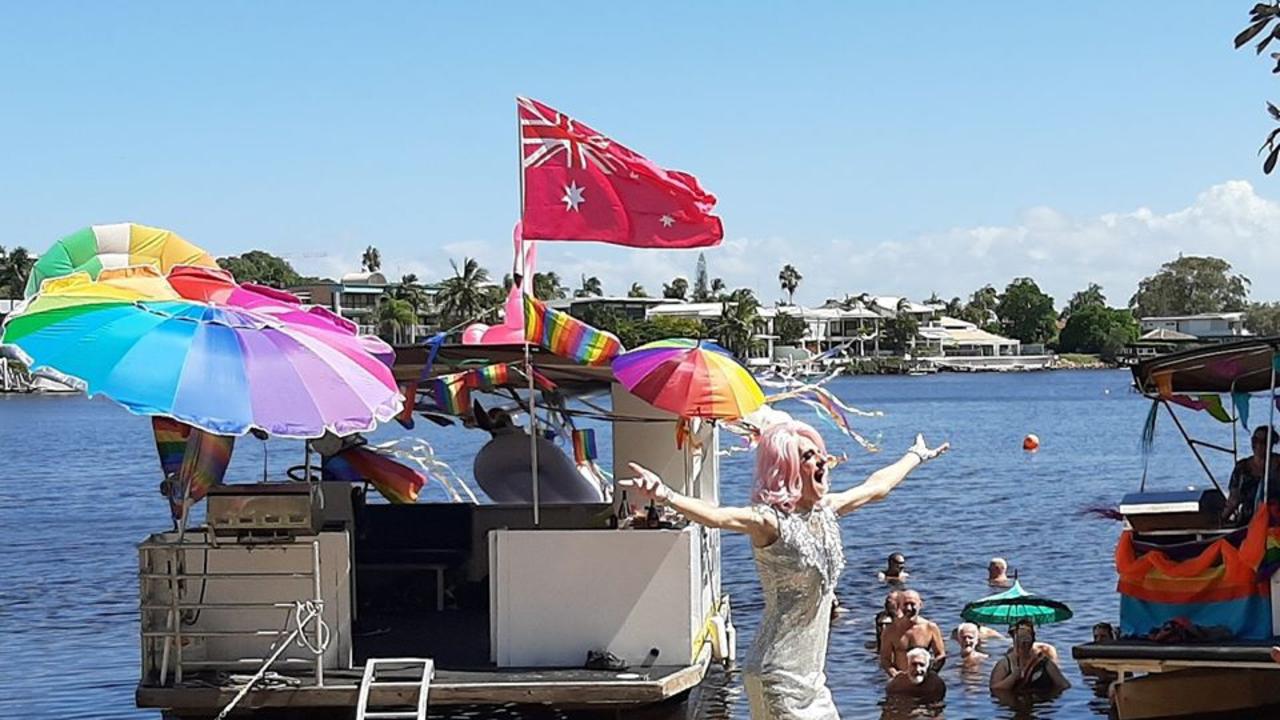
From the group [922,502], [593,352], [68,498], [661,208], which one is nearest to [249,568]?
[593,352]

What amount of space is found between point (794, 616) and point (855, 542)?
2806 cm

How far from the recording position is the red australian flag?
44.8ft

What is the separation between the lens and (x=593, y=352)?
13.9 meters

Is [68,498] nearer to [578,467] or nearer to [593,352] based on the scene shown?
[578,467]

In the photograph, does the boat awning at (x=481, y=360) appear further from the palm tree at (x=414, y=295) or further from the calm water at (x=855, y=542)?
the palm tree at (x=414, y=295)

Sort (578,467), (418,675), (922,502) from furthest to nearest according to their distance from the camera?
(922,502) → (578,467) → (418,675)

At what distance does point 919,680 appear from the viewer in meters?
18.7

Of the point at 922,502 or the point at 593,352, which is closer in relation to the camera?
the point at 593,352

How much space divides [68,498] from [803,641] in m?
47.7

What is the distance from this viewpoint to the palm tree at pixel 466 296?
143875mm

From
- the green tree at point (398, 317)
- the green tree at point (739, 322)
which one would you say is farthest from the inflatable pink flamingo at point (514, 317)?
the green tree at point (398, 317)

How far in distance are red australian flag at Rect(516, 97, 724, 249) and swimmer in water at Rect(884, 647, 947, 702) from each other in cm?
661

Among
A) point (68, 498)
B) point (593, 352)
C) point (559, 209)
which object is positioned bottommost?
point (68, 498)

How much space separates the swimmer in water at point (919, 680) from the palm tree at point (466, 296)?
4838 inches
